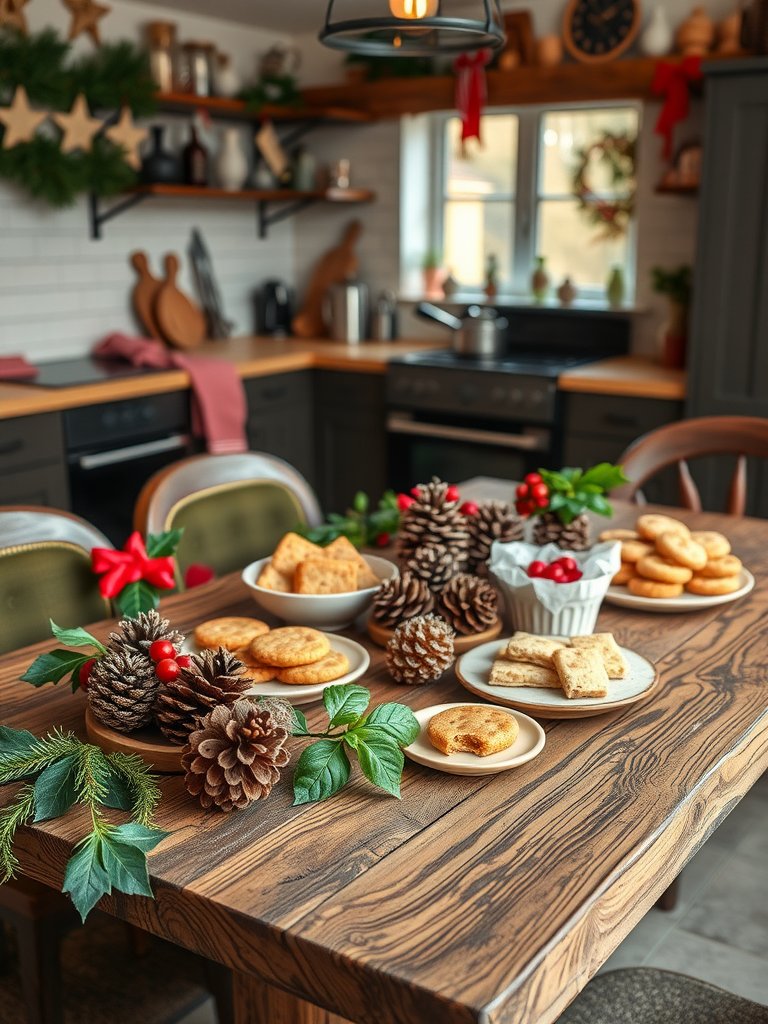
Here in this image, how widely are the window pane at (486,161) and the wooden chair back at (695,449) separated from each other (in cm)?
235

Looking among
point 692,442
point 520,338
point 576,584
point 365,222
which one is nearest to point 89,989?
point 576,584

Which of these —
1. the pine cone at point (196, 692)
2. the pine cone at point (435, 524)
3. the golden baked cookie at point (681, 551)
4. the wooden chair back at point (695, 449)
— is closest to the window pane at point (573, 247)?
the wooden chair back at point (695, 449)

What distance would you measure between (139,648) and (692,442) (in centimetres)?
159

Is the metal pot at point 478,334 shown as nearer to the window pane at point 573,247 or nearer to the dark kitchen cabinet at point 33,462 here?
the window pane at point 573,247

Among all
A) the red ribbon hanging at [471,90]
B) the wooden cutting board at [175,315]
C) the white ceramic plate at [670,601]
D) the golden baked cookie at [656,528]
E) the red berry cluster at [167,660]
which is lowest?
the white ceramic plate at [670,601]

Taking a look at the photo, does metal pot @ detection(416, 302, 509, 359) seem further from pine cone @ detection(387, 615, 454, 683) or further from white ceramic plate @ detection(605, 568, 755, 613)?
pine cone @ detection(387, 615, 454, 683)

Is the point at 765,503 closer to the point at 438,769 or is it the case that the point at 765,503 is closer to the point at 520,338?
the point at 520,338

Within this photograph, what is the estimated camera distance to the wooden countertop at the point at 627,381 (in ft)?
11.5

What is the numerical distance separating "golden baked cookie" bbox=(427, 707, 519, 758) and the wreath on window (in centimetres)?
341

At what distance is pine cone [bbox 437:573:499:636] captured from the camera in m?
1.49

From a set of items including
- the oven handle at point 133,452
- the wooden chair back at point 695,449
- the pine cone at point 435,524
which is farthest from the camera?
the oven handle at point 133,452

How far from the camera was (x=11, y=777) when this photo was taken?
43.6 inches

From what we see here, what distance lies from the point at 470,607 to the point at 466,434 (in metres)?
2.42

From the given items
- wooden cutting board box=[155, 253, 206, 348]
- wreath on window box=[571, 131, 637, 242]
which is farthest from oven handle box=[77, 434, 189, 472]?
wreath on window box=[571, 131, 637, 242]
